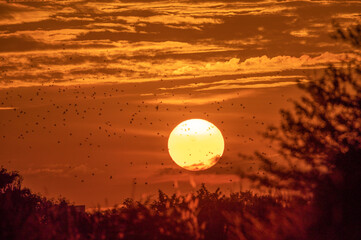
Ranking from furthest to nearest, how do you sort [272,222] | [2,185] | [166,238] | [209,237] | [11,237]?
1. [2,185]
2. [209,237]
3. [166,238]
4. [272,222]
5. [11,237]

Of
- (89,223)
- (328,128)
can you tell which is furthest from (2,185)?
(328,128)

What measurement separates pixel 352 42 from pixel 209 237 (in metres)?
10.3

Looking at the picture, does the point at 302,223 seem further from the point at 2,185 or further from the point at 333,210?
the point at 2,185

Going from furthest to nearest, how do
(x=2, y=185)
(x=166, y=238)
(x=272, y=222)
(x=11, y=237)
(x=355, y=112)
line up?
(x=2, y=185) < (x=355, y=112) < (x=166, y=238) < (x=272, y=222) < (x=11, y=237)

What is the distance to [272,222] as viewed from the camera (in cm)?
2603

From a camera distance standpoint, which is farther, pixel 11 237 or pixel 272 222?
pixel 272 222

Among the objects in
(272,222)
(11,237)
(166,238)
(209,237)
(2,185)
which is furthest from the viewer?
(2,185)

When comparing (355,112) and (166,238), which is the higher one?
(355,112)

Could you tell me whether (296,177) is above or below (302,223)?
above

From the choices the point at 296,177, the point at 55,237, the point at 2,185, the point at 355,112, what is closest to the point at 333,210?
the point at 296,177

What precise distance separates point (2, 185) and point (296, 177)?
50.4m

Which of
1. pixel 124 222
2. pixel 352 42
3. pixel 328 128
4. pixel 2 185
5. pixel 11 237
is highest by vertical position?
pixel 2 185

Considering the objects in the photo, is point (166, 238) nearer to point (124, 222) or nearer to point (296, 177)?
point (124, 222)

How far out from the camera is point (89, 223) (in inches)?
1230
